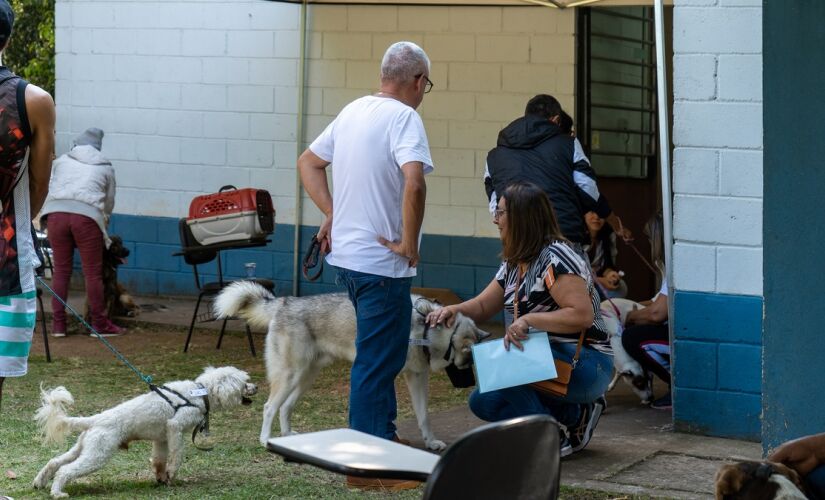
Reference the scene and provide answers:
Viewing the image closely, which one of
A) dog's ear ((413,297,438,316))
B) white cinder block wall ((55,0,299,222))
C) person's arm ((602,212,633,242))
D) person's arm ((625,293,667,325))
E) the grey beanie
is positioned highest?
white cinder block wall ((55,0,299,222))

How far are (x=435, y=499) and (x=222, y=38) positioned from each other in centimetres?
959

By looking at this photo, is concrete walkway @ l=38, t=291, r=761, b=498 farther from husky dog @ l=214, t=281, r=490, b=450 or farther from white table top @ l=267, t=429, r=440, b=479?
white table top @ l=267, t=429, r=440, b=479

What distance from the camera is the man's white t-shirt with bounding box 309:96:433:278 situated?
5449 millimetres

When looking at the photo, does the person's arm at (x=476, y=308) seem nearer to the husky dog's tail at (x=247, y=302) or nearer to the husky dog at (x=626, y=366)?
the husky dog's tail at (x=247, y=302)

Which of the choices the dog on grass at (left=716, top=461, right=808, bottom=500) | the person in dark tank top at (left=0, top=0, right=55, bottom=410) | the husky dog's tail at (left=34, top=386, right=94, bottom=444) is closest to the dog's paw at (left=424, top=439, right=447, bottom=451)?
the husky dog's tail at (left=34, top=386, right=94, bottom=444)

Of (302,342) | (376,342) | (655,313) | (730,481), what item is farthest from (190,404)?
(655,313)

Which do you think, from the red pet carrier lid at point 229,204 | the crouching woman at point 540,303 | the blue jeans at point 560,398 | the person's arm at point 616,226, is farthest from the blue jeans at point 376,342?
the red pet carrier lid at point 229,204

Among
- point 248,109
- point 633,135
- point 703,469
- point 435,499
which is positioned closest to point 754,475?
point 435,499

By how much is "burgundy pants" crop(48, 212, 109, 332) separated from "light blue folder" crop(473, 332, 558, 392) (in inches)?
211

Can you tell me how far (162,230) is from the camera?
1234 cm

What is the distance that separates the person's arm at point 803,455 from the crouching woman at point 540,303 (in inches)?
61.0

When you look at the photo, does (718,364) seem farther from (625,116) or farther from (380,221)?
(625,116)

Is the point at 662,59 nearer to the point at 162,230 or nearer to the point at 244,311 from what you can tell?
the point at 244,311

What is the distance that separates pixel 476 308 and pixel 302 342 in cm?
Result: 126
